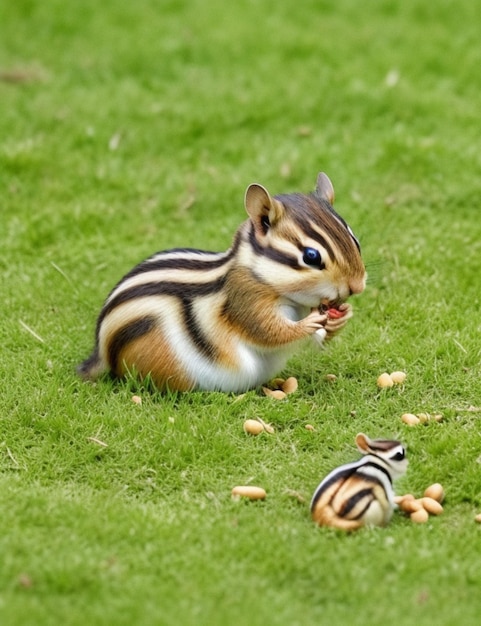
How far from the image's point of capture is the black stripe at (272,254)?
6.08 meters

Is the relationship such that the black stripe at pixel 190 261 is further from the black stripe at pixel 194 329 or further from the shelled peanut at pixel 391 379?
the shelled peanut at pixel 391 379

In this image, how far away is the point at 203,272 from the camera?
6.40 m

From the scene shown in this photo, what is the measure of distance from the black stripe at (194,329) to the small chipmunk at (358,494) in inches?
48.3

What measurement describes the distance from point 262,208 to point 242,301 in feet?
1.68

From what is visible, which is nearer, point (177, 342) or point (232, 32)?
point (177, 342)

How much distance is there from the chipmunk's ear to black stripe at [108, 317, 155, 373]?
2.61 ft

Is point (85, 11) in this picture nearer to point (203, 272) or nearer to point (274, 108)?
point (274, 108)

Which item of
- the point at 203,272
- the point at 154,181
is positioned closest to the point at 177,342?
the point at 203,272

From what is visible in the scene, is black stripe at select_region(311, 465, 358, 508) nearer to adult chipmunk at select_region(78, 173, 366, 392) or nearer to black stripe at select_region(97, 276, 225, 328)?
adult chipmunk at select_region(78, 173, 366, 392)

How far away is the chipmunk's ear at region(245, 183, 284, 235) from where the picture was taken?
6.09 metres

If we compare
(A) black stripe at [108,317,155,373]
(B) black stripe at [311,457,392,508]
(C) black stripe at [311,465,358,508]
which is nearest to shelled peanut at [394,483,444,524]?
(B) black stripe at [311,457,392,508]

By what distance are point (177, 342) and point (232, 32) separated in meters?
5.70

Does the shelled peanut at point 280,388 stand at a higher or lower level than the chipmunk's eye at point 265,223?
lower

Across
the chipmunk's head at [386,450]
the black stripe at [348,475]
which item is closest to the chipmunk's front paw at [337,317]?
the chipmunk's head at [386,450]
